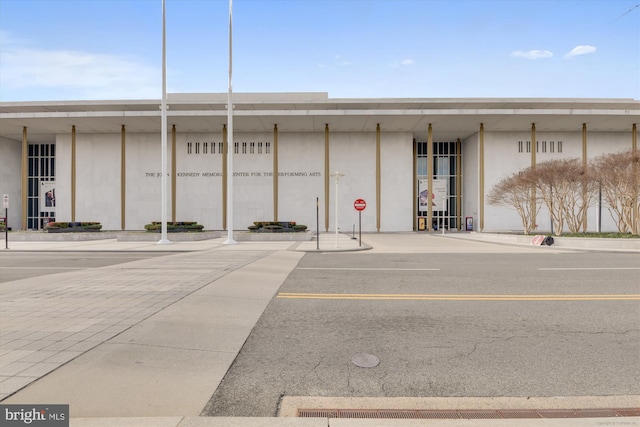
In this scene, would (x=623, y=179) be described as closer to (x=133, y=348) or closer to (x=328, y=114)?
(x=328, y=114)

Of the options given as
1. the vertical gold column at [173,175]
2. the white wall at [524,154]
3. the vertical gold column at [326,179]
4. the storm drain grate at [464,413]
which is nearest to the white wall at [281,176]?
the white wall at [524,154]

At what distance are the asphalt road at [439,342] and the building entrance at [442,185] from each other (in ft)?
116

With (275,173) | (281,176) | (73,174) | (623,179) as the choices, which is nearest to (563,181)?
(623,179)

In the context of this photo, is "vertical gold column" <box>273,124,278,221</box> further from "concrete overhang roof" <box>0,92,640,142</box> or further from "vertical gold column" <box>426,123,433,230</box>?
"vertical gold column" <box>426,123,433,230</box>

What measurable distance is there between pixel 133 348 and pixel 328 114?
32.6 metres

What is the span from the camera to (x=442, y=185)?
4538cm

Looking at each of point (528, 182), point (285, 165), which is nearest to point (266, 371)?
point (528, 182)

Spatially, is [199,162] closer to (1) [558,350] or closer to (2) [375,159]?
(2) [375,159]

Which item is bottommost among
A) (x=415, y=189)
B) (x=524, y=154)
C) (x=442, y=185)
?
(x=415, y=189)

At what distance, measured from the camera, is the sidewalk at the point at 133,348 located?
3.21 meters

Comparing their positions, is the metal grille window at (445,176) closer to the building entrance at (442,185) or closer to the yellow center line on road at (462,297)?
the building entrance at (442,185)

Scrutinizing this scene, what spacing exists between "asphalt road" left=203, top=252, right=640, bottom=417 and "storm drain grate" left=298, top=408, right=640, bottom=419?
0.30 m

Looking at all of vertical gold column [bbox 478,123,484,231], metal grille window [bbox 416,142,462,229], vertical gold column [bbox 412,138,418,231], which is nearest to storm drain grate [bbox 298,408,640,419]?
vertical gold column [bbox 478,123,484,231]

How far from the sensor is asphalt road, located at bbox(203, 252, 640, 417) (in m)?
3.82
